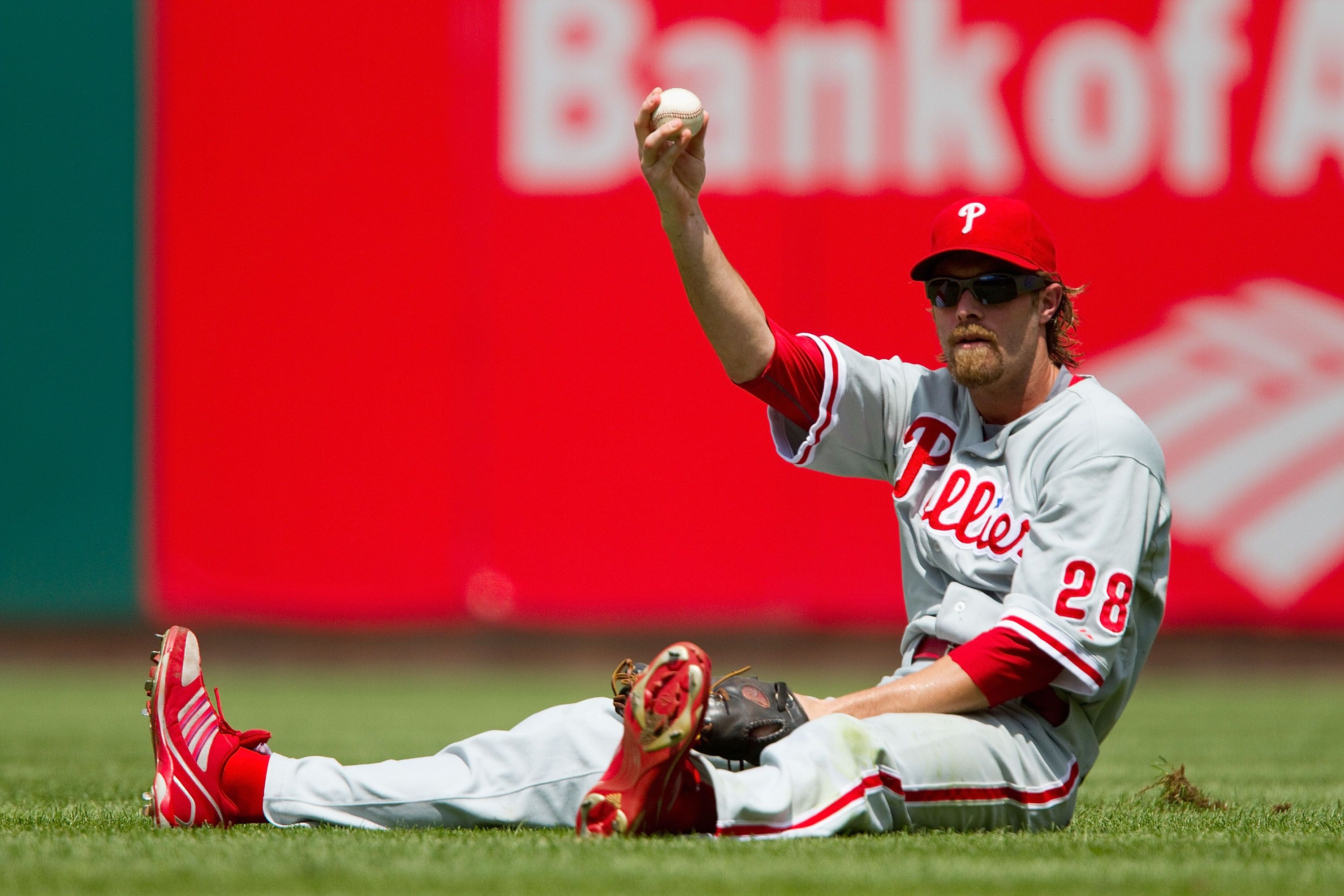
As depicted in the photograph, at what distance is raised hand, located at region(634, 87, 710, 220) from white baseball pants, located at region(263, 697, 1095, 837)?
1019 mm

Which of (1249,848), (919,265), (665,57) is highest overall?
(665,57)

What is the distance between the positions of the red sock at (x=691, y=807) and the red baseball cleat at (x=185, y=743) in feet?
2.69

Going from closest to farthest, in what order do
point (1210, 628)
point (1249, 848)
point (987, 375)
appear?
point (1249, 848) → point (987, 375) → point (1210, 628)

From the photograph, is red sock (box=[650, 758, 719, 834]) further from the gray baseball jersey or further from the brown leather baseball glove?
the gray baseball jersey

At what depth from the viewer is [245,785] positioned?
2783mm

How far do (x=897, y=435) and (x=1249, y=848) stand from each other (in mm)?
1060

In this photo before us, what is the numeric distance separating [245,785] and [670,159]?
1446mm

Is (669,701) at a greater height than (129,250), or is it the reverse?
(129,250)

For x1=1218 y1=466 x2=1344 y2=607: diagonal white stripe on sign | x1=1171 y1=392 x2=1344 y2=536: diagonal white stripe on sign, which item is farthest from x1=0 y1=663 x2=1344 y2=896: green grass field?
x1=1218 y1=466 x2=1344 y2=607: diagonal white stripe on sign

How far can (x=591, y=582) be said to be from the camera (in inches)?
395

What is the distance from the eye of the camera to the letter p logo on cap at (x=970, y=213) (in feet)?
9.75

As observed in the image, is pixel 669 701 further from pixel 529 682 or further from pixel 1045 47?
pixel 1045 47

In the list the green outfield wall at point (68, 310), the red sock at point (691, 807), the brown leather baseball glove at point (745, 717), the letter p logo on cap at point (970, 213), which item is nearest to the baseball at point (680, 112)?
the letter p logo on cap at point (970, 213)

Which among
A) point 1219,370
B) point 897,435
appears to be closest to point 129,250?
point 1219,370
